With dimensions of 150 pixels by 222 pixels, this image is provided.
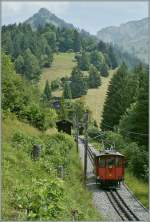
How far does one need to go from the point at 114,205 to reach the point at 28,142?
616 cm

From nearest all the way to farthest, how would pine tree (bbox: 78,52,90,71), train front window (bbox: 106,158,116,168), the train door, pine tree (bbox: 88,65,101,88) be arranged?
the train door, train front window (bbox: 106,158,116,168), pine tree (bbox: 88,65,101,88), pine tree (bbox: 78,52,90,71)

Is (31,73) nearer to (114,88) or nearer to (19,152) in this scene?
(114,88)

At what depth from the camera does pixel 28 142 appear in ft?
92.1

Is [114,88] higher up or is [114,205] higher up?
[114,88]

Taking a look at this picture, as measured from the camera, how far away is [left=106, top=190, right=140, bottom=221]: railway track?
2334 cm

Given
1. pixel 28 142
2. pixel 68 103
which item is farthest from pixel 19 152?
pixel 68 103

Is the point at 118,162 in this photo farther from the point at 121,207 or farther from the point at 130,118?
the point at 130,118

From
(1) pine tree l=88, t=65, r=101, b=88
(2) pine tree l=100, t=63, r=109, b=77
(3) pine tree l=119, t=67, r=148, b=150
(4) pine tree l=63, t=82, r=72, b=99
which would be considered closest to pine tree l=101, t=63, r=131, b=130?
(3) pine tree l=119, t=67, r=148, b=150

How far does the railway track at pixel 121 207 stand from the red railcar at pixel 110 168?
4.33 ft

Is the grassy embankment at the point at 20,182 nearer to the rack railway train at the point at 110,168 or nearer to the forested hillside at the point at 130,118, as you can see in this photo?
the rack railway train at the point at 110,168

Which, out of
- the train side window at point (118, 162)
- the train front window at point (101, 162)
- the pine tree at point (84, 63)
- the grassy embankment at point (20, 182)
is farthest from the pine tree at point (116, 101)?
the pine tree at point (84, 63)

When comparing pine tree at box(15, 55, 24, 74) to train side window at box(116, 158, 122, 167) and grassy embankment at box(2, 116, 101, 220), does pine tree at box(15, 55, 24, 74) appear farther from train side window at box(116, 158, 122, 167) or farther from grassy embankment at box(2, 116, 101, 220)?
grassy embankment at box(2, 116, 101, 220)

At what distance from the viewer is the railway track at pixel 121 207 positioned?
23.3 meters

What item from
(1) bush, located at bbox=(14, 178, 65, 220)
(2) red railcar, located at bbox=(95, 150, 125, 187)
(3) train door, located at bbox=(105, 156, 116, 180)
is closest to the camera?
(1) bush, located at bbox=(14, 178, 65, 220)
